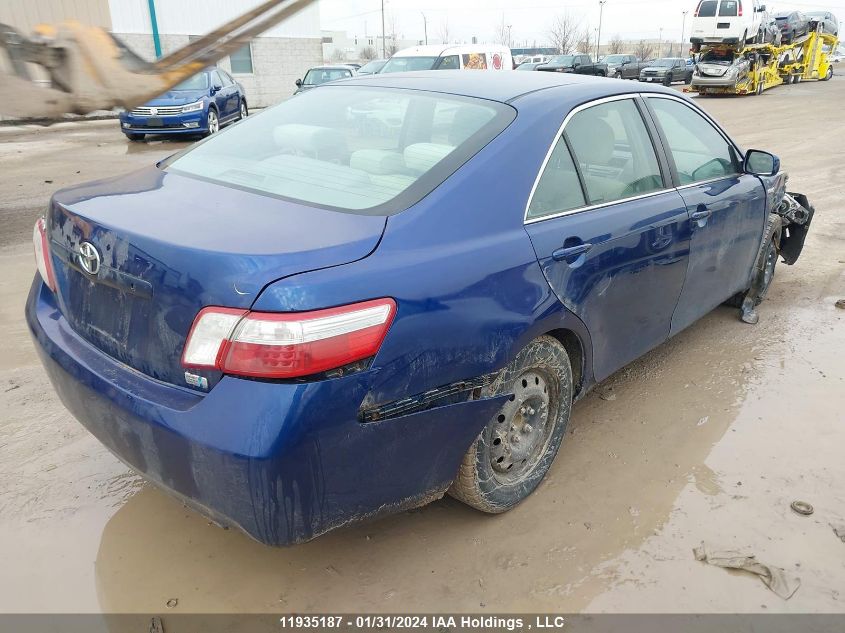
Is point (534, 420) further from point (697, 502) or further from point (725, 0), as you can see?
point (725, 0)

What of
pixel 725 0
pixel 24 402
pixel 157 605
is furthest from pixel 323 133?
pixel 725 0

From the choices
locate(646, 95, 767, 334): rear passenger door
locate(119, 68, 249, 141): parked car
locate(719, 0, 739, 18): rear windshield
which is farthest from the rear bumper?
locate(719, 0, 739, 18): rear windshield

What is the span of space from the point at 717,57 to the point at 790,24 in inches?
265

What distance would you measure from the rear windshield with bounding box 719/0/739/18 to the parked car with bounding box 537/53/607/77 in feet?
15.3

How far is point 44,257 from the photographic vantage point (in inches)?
102

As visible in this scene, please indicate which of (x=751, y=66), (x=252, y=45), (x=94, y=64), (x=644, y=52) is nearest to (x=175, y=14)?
(x=252, y=45)

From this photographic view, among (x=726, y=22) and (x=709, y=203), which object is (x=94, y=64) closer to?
(x=709, y=203)

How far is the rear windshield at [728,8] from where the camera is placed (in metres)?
24.8

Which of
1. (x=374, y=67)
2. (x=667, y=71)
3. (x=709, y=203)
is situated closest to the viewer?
(x=709, y=203)

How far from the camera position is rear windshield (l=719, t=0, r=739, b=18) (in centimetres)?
2484

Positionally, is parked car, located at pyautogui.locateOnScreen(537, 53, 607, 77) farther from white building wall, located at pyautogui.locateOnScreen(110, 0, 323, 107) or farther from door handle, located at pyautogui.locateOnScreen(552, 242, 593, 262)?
door handle, located at pyautogui.locateOnScreen(552, 242, 593, 262)

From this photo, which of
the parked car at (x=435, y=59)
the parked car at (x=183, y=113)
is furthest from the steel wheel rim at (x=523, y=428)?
the parked car at (x=183, y=113)

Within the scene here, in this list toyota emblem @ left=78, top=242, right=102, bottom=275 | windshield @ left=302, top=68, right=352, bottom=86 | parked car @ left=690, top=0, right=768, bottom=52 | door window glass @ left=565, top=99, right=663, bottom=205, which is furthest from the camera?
parked car @ left=690, top=0, right=768, bottom=52

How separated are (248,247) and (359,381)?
500 millimetres
